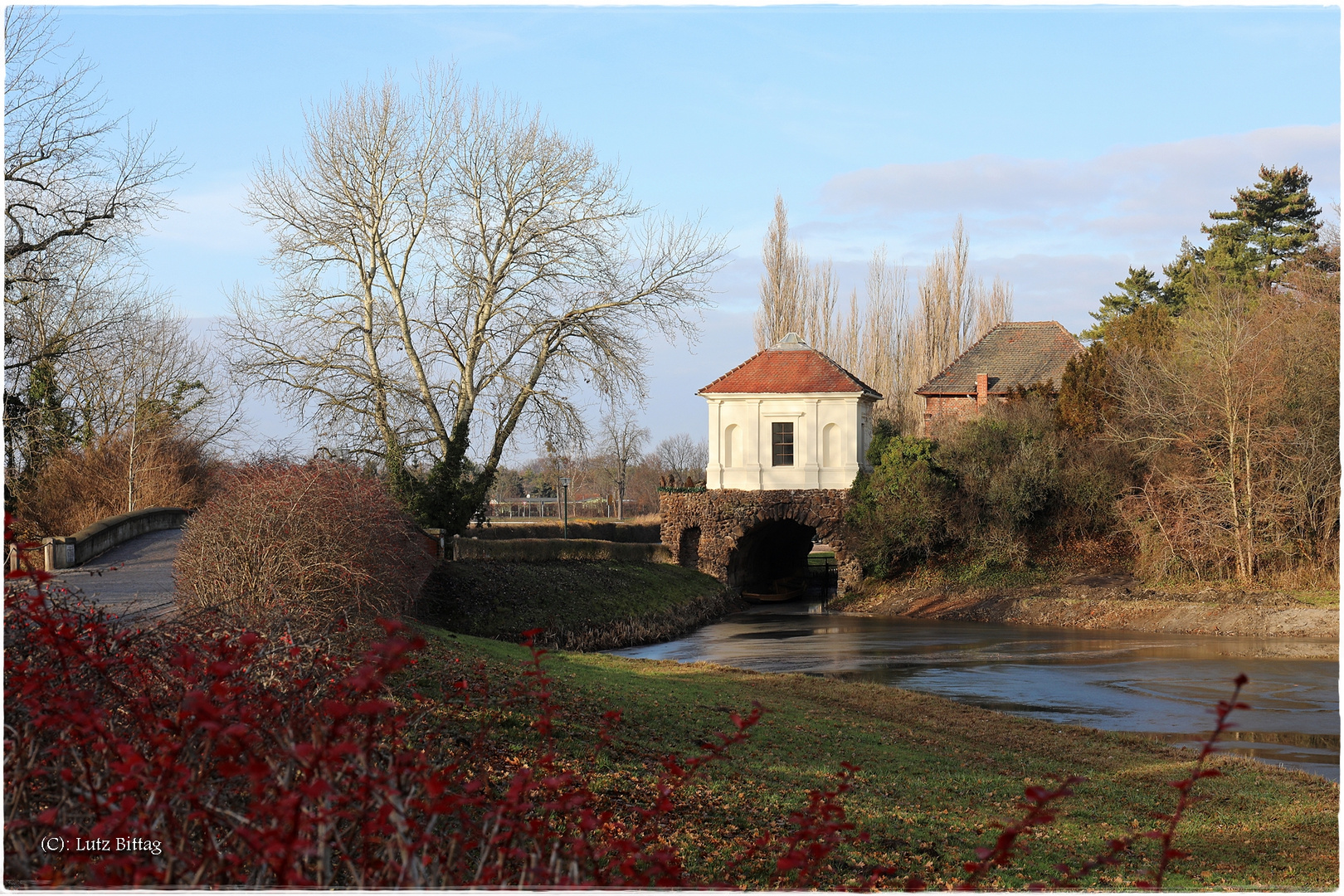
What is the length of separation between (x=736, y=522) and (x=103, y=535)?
21216 millimetres

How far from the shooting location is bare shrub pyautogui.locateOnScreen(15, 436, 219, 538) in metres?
28.4

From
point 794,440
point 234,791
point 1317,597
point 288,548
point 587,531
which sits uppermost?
point 794,440

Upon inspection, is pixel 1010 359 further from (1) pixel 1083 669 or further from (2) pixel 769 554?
(1) pixel 1083 669

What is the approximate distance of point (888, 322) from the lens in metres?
55.7

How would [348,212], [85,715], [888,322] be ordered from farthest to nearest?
[888,322] → [348,212] → [85,715]

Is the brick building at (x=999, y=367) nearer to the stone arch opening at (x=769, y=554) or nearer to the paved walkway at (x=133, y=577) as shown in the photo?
the stone arch opening at (x=769, y=554)

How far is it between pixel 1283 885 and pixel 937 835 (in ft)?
7.77

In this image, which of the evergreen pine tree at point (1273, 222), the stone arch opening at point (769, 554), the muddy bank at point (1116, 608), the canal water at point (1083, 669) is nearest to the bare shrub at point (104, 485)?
the canal water at point (1083, 669)

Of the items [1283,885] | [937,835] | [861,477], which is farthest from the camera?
[861,477]

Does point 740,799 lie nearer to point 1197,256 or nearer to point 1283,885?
point 1283,885

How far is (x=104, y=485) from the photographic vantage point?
30031 mm

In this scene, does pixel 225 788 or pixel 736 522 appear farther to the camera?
pixel 736 522

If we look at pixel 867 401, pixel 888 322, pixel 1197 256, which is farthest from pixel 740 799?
pixel 888 322

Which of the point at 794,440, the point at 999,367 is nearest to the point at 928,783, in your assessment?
the point at 794,440
